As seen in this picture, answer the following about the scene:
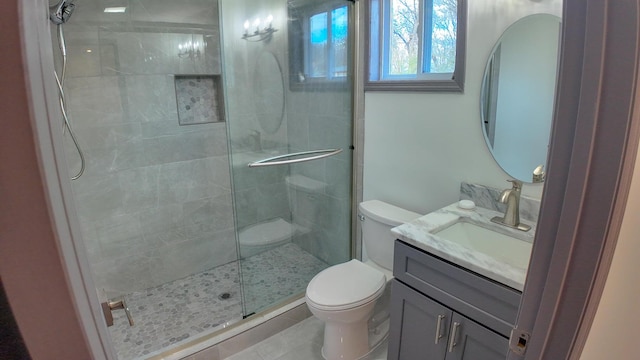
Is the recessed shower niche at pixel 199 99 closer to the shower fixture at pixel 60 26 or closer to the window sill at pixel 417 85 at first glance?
the shower fixture at pixel 60 26

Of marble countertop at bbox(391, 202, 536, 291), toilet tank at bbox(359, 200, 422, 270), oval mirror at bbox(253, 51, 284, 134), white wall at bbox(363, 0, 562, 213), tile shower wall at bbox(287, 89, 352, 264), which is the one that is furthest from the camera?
tile shower wall at bbox(287, 89, 352, 264)

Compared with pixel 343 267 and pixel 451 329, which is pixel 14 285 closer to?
Result: pixel 451 329

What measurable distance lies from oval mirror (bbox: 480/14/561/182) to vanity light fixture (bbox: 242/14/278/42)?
1.39 meters

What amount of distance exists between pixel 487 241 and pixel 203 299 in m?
1.91

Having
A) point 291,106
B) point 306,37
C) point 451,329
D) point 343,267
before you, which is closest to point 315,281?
point 343,267

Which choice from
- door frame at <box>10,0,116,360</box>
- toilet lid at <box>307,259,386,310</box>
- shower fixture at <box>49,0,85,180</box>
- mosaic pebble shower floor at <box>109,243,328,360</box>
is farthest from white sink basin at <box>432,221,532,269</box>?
shower fixture at <box>49,0,85,180</box>

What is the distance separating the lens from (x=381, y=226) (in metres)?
2.01

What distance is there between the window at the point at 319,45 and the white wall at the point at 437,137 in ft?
1.12

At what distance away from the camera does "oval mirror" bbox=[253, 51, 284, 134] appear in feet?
7.71

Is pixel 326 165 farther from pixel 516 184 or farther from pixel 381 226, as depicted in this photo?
pixel 516 184

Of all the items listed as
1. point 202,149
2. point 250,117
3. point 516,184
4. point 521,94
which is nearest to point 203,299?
point 202,149

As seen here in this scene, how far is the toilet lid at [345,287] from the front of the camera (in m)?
1.75

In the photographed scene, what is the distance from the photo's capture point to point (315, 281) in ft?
6.30

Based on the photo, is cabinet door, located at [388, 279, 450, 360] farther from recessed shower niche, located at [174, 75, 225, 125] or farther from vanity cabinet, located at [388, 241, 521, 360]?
recessed shower niche, located at [174, 75, 225, 125]
